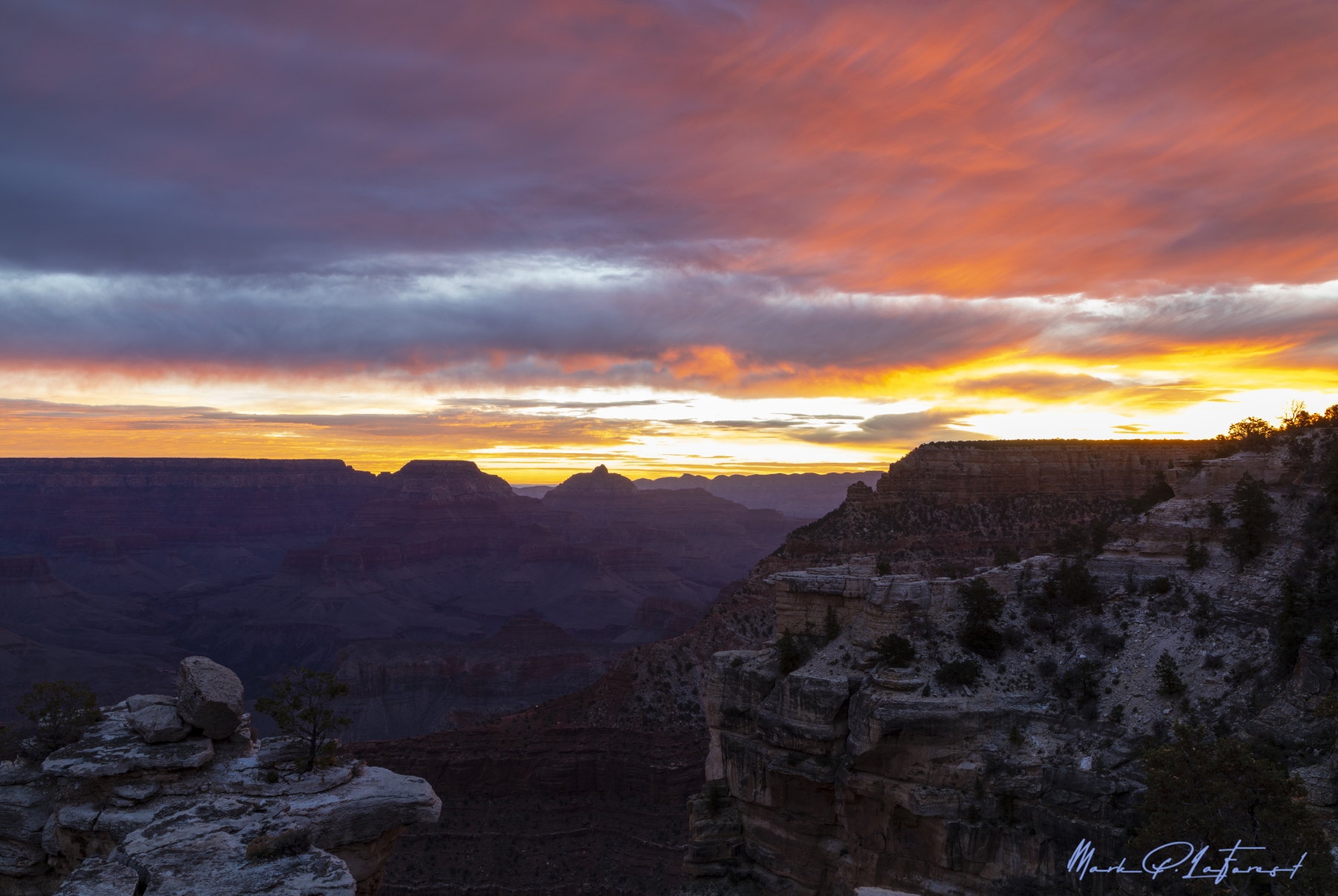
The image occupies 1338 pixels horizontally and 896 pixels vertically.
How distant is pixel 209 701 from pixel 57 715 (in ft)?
16.7

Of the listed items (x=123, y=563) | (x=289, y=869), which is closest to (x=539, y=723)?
(x=289, y=869)

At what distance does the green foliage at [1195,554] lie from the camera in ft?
84.8

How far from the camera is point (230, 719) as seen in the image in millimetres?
22188

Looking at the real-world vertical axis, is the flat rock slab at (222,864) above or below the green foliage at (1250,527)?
below

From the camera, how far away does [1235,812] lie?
14.9 metres

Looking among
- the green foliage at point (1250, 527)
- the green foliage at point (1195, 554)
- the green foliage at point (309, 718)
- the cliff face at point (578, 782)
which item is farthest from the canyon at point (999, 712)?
the green foliage at point (309, 718)

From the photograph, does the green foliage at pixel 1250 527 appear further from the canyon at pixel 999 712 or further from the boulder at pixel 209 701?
the boulder at pixel 209 701

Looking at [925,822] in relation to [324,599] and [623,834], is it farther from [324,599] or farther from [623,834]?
[324,599]

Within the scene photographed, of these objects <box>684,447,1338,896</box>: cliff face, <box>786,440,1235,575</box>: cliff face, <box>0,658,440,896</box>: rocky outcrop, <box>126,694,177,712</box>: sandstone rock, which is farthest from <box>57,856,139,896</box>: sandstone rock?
<box>786,440,1235,575</box>: cliff face

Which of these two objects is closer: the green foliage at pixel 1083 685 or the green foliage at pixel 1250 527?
the green foliage at pixel 1083 685

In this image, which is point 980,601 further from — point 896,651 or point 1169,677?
point 1169,677

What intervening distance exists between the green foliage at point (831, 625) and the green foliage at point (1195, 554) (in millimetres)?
11598

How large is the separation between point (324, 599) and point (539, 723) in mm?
115156
